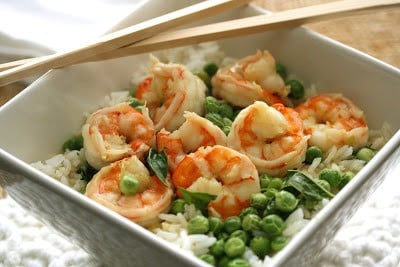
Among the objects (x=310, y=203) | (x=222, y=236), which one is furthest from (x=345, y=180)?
(x=222, y=236)

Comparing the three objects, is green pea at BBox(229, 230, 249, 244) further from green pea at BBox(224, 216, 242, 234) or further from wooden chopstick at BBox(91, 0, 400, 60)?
wooden chopstick at BBox(91, 0, 400, 60)

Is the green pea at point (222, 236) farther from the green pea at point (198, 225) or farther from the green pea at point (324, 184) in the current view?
the green pea at point (324, 184)

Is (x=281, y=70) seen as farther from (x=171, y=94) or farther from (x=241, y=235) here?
(x=241, y=235)

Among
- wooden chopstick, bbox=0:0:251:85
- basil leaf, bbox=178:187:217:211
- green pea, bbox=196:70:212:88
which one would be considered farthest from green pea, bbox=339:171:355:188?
wooden chopstick, bbox=0:0:251:85

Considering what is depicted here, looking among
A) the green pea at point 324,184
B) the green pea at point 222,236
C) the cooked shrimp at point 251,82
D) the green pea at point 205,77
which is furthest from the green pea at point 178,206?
the green pea at point 205,77

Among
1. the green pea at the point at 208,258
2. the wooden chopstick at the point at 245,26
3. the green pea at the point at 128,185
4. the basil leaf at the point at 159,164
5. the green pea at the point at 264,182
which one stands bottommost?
the green pea at the point at 208,258

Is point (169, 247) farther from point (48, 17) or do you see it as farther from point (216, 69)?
point (48, 17)
